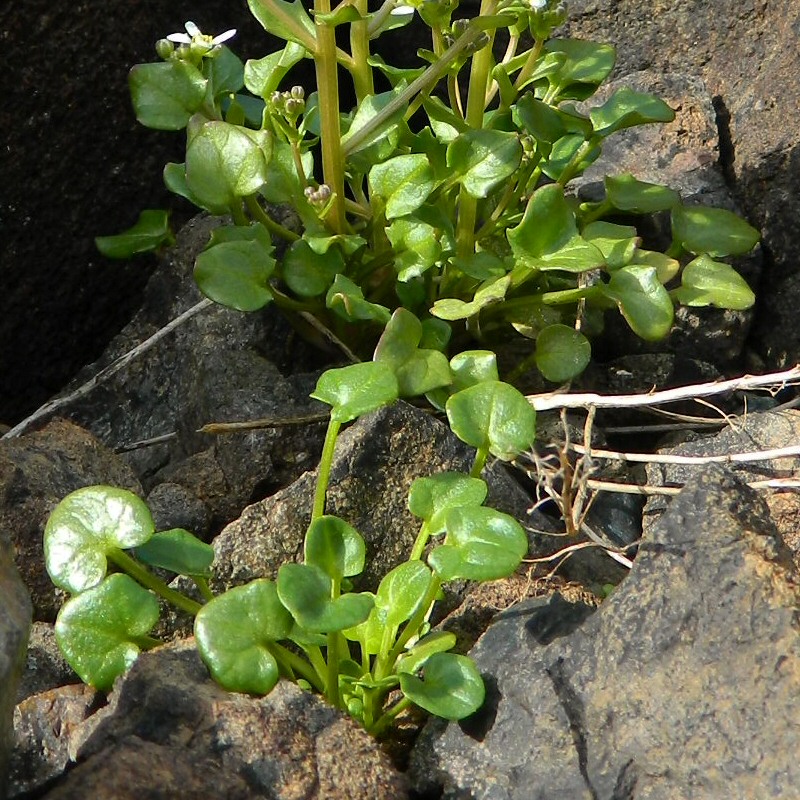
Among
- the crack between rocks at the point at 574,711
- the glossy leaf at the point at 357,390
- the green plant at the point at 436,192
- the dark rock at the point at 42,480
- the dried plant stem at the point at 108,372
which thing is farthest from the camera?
the dried plant stem at the point at 108,372

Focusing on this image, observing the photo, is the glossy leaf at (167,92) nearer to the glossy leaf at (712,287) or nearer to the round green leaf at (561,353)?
the round green leaf at (561,353)

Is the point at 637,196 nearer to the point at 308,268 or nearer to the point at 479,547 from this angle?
the point at 308,268

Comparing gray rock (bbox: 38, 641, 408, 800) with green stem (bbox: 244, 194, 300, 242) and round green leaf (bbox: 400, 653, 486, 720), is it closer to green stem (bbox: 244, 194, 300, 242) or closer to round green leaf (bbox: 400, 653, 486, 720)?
round green leaf (bbox: 400, 653, 486, 720)

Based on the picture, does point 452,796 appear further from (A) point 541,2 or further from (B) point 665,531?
(A) point 541,2

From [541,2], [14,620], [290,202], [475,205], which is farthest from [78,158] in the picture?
[14,620]

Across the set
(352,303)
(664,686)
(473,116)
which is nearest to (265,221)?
(352,303)

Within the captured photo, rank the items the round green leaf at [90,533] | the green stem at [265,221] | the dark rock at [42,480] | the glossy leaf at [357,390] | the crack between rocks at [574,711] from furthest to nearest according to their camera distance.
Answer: the green stem at [265,221]
the dark rock at [42,480]
the glossy leaf at [357,390]
the round green leaf at [90,533]
the crack between rocks at [574,711]

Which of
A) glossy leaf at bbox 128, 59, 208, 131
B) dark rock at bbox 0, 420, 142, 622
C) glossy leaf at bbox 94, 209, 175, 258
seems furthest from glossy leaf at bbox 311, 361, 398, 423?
A: glossy leaf at bbox 94, 209, 175, 258

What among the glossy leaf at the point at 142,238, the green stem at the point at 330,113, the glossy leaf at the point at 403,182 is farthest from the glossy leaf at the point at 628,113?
the glossy leaf at the point at 142,238
